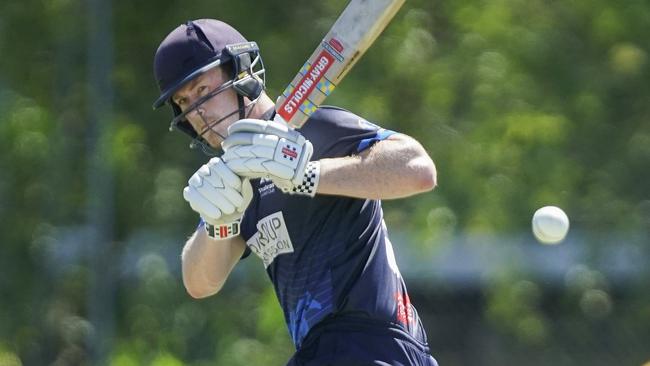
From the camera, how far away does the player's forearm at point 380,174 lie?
3484 mm

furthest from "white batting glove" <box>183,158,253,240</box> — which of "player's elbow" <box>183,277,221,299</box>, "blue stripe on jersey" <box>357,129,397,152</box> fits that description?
"player's elbow" <box>183,277,221,299</box>

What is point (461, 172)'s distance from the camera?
7.51 metres

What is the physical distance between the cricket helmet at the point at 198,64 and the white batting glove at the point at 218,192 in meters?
0.37

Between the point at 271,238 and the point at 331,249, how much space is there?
0.21 metres

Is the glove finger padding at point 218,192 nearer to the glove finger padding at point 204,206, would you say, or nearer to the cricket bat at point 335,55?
the glove finger padding at point 204,206

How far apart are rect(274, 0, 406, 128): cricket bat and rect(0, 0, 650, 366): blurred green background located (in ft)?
13.0

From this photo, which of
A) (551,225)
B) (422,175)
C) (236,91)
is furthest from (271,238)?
(551,225)

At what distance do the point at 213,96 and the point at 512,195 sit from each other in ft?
13.2

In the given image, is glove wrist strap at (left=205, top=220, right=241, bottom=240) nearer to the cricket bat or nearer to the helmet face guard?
the helmet face guard

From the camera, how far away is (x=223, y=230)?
12.6 ft

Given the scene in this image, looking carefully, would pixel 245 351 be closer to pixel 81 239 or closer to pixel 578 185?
pixel 81 239

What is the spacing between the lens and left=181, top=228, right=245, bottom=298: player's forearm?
4.09m

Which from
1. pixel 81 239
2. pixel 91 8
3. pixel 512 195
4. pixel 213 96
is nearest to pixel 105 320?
pixel 81 239

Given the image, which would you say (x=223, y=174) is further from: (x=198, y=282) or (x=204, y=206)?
(x=198, y=282)
